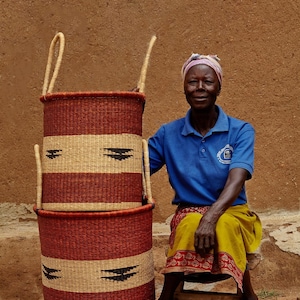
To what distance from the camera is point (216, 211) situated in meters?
2.81

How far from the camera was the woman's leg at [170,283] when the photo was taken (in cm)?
292

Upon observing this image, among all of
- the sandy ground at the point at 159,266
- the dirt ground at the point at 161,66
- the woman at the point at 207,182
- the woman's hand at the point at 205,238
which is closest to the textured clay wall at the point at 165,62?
the dirt ground at the point at 161,66

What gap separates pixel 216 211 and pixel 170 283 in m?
0.44

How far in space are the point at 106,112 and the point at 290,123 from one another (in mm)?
2160

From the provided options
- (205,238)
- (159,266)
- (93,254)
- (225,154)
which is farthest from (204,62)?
(159,266)

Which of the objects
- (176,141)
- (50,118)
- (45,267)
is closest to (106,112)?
(50,118)

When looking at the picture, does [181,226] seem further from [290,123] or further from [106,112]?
[290,123]

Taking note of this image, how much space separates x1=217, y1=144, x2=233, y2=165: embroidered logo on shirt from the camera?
3080 mm

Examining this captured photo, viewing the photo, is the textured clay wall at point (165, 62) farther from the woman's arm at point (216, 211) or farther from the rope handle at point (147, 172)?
the woman's arm at point (216, 211)

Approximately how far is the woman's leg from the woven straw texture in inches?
15.8

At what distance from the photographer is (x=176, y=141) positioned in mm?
3203

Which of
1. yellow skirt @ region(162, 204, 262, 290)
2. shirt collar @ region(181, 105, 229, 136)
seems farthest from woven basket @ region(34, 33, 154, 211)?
shirt collar @ region(181, 105, 229, 136)

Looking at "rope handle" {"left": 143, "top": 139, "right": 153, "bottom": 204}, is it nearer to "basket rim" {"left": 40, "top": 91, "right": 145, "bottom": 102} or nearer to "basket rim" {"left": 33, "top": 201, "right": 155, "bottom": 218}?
"basket rim" {"left": 33, "top": 201, "right": 155, "bottom": 218}

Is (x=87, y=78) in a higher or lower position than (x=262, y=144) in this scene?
higher
